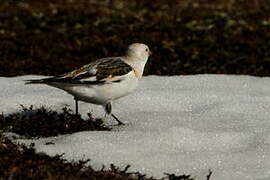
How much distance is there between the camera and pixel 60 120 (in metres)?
8.41

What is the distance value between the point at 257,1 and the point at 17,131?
11737 millimetres

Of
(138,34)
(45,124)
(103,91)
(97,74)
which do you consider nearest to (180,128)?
(103,91)

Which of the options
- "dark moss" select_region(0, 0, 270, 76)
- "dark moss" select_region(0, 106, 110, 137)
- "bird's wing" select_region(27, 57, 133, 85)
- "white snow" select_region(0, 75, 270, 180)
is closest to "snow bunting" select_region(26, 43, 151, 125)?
"bird's wing" select_region(27, 57, 133, 85)

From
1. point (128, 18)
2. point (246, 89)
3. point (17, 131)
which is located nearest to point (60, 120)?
point (17, 131)

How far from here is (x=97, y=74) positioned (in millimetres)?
8320

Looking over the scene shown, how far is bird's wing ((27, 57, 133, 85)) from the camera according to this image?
8.17 meters

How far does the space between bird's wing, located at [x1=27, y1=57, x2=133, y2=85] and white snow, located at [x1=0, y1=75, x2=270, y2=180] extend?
0.61m

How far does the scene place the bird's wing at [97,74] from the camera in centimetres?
817

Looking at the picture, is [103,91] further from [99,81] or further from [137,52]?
[137,52]

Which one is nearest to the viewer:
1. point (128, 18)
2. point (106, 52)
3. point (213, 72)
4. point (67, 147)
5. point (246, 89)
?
point (67, 147)

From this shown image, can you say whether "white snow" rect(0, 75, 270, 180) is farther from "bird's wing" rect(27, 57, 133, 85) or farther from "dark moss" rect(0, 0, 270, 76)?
"dark moss" rect(0, 0, 270, 76)

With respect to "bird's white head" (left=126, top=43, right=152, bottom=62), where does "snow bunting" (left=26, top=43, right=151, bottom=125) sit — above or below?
below

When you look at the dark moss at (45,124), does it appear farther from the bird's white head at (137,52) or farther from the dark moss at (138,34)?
the dark moss at (138,34)

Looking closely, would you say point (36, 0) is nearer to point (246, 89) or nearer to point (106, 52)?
point (106, 52)
